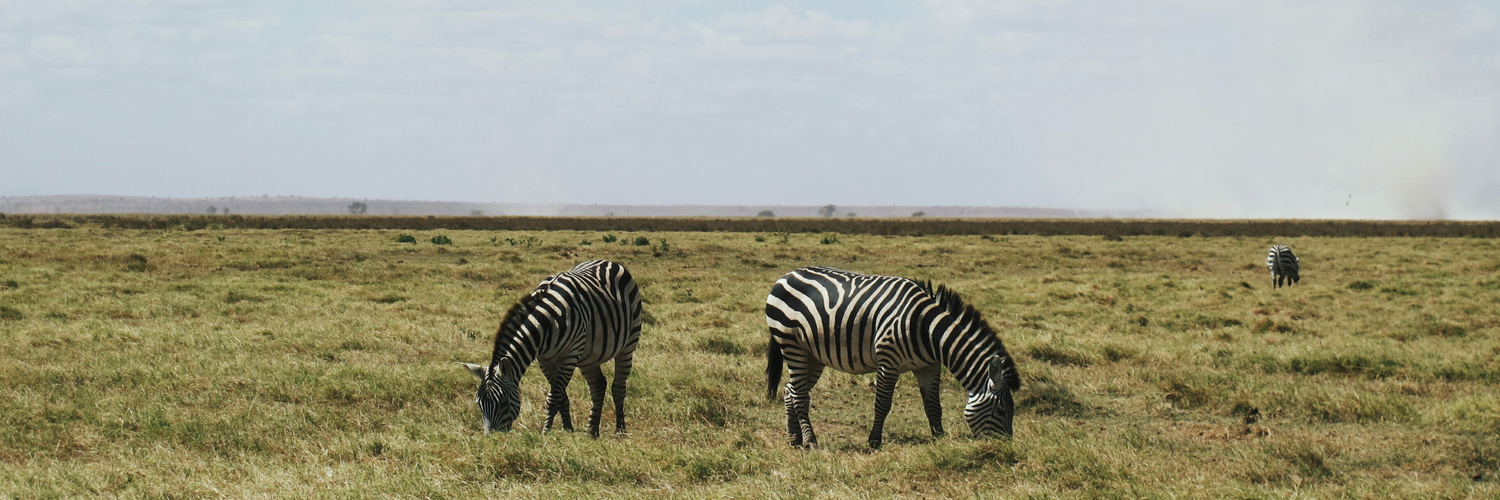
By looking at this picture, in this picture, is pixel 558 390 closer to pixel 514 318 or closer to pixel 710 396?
pixel 514 318

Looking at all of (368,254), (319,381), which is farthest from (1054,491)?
(368,254)

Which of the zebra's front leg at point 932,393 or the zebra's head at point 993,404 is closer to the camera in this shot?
the zebra's head at point 993,404

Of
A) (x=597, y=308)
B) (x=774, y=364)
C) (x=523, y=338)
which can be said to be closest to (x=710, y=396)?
(x=774, y=364)

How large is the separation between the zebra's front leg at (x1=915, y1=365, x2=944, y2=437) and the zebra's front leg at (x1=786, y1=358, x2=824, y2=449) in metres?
1.03

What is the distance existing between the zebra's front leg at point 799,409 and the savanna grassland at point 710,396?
21 centimetres

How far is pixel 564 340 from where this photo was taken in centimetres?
882

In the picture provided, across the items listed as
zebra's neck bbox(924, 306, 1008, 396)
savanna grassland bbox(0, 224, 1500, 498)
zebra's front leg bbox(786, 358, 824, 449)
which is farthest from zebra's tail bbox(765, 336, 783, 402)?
zebra's neck bbox(924, 306, 1008, 396)

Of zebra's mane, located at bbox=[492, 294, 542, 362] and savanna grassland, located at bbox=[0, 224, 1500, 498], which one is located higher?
zebra's mane, located at bbox=[492, 294, 542, 362]

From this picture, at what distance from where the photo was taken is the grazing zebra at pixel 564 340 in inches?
335

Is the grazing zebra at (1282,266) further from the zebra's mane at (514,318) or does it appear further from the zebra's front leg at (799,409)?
the zebra's mane at (514,318)

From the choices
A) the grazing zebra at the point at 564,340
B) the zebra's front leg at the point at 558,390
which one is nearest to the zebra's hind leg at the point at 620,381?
the grazing zebra at the point at 564,340

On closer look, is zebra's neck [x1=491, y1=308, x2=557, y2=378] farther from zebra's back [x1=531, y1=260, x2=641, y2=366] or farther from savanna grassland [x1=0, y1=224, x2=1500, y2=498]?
savanna grassland [x1=0, y1=224, x2=1500, y2=498]

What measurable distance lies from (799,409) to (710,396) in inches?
95.6

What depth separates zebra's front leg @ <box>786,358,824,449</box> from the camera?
9305 millimetres
